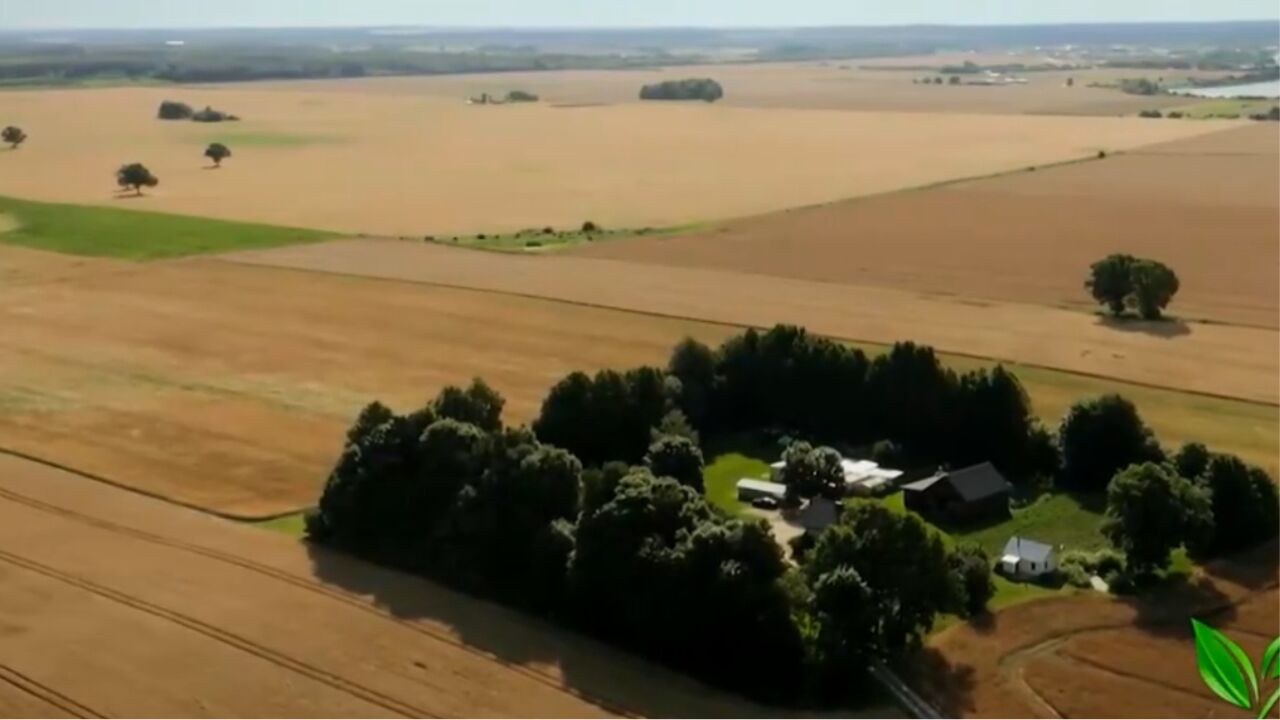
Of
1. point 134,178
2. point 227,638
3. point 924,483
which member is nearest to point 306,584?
point 227,638

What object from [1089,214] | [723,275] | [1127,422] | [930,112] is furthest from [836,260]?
[930,112]

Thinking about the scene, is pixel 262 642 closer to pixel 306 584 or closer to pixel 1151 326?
pixel 306 584

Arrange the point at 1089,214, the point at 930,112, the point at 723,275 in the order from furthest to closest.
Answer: the point at 930,112, the point at 1089,214, the point at 723,275

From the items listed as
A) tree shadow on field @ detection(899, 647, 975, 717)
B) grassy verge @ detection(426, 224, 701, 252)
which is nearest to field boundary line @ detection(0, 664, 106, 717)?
tree shadow on field @ detection(899, 647, 975, 717)

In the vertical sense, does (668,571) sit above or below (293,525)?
above

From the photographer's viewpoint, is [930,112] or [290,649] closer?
[290,649]

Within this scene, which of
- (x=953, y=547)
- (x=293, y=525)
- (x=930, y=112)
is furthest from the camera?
(x=930, y=112)

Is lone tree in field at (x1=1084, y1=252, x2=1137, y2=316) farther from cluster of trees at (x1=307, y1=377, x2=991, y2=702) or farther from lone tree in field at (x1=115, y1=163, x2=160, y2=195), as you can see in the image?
lone tree in field at (x1=115, y1=163, x2=160, y2=195)

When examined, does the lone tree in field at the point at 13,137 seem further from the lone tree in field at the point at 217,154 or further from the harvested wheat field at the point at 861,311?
the harvested wheat field at the point at 861,311

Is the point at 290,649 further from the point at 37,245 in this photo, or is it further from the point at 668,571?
the point at 37,245
